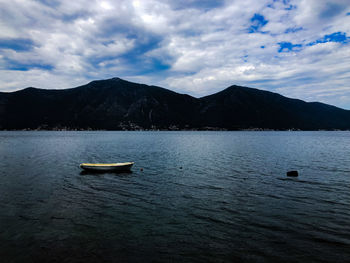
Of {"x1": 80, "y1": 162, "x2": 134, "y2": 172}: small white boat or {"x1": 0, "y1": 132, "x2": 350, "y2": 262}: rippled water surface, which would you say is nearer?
{"x1": 0, "y1": 132, "x2": 350, "y2": 262}: rippled water surface

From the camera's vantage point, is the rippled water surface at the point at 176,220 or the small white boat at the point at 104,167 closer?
the rippled water surface at the point at 176,220

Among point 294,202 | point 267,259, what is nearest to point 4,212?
point 267,259

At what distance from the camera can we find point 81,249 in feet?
41.5

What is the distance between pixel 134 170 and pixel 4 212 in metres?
21.5

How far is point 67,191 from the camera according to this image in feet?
81.9

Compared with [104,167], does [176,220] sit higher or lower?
lower

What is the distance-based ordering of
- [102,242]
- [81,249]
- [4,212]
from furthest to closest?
1. [4,212]
2. [102,242]
3. [81,249]

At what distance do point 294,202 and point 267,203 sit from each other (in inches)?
103

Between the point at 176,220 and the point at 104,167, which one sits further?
the point at 104,167

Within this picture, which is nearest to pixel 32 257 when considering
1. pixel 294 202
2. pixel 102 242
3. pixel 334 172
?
pixel 102 242

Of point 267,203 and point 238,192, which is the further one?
point 238,192

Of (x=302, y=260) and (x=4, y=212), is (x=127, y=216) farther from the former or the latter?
(x=302, y=260)

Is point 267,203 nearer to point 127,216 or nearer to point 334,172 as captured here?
point 127,216

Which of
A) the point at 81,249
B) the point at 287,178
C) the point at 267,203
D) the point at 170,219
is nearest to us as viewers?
the point at 81,249
